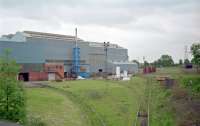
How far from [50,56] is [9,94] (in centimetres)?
4887

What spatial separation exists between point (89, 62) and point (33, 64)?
70.0 ft

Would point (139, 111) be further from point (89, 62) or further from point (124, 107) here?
point (89, 62)

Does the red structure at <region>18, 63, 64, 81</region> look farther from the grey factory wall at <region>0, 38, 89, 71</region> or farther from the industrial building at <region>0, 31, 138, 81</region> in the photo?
the grey factory wall at <region>0, 38, 89, 71</region>

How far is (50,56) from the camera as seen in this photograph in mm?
65312

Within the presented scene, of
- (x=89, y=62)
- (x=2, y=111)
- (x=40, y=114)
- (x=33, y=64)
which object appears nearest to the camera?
(x=2, y=111)

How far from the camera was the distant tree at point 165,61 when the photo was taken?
146125 millimetres

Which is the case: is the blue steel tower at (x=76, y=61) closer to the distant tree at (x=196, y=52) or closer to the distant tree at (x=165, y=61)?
the distant tree at (x=196, y=52)

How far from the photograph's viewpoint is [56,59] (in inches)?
2648

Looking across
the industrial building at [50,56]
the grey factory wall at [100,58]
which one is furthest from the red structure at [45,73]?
the grey factory wall at [100,58]

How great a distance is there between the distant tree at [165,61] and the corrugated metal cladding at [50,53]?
65741 mm

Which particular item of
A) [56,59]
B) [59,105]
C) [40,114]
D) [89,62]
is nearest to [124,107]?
[59,105]

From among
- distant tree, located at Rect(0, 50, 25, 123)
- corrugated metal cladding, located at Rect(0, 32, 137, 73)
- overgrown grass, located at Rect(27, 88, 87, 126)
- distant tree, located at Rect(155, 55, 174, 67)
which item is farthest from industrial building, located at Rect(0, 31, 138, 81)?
distant tree, located at Rect(155, 55, 174, 67)

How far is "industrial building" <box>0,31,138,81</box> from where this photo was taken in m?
58.3

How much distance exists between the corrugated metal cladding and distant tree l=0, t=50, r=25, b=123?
112 ft
